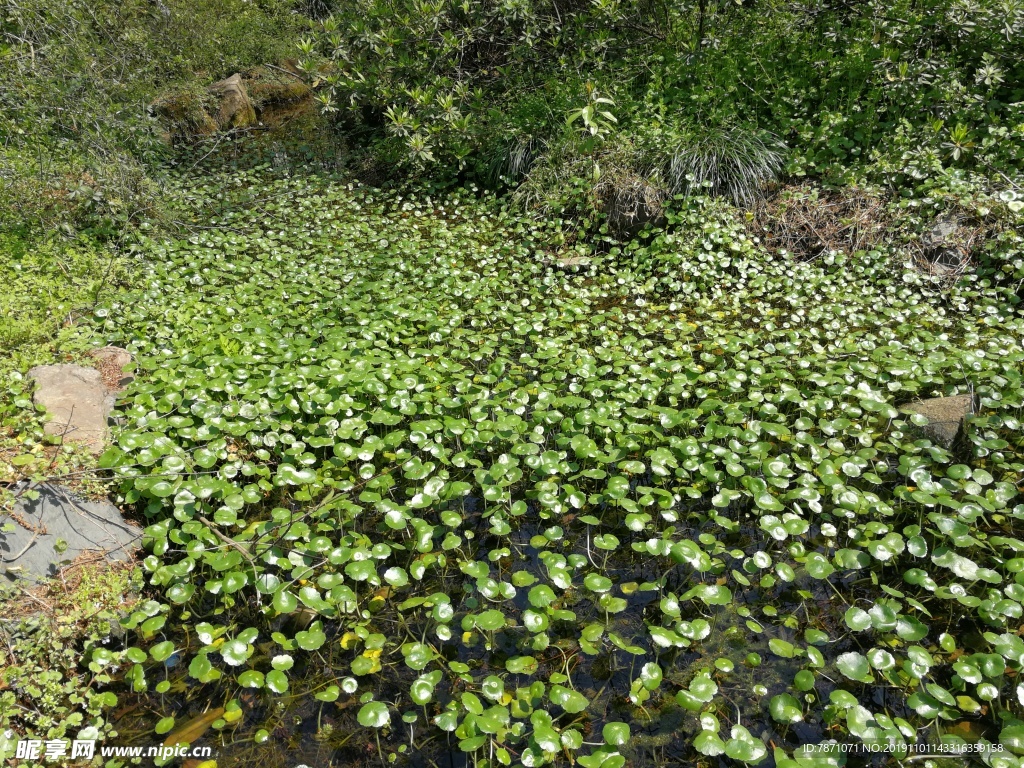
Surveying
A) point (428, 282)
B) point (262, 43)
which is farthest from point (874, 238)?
point (262, 43)

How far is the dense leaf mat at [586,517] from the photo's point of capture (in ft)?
7.70

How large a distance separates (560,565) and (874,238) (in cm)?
439

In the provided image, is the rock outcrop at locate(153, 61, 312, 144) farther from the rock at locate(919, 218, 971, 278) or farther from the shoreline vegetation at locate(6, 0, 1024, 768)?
the rock at locate(919, 218, 971, 278)

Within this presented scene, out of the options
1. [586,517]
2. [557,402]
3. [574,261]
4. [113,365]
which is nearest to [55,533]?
[113,365]

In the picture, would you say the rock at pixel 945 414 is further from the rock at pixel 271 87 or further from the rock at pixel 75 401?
the rock at pixel 271 87

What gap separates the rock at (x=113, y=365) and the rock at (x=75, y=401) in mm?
116

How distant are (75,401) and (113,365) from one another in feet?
2.05

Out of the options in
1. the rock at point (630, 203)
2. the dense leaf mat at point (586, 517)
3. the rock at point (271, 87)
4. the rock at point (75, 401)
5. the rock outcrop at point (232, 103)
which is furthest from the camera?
the rock at point (271, 87)

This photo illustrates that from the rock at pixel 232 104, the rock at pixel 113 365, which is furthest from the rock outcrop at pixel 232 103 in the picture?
the rock at pixel 113 365

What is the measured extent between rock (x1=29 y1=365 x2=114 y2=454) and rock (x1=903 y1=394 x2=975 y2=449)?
4.72 m

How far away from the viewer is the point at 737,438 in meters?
3.47

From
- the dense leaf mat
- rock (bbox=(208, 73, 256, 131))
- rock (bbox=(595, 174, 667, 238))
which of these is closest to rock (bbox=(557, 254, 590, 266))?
rock (bbox=(595, 174, 667, 238))

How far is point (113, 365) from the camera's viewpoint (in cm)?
404

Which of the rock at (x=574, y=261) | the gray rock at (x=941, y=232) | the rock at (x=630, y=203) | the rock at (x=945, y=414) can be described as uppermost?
the gray rock at (x=941, y=232)
